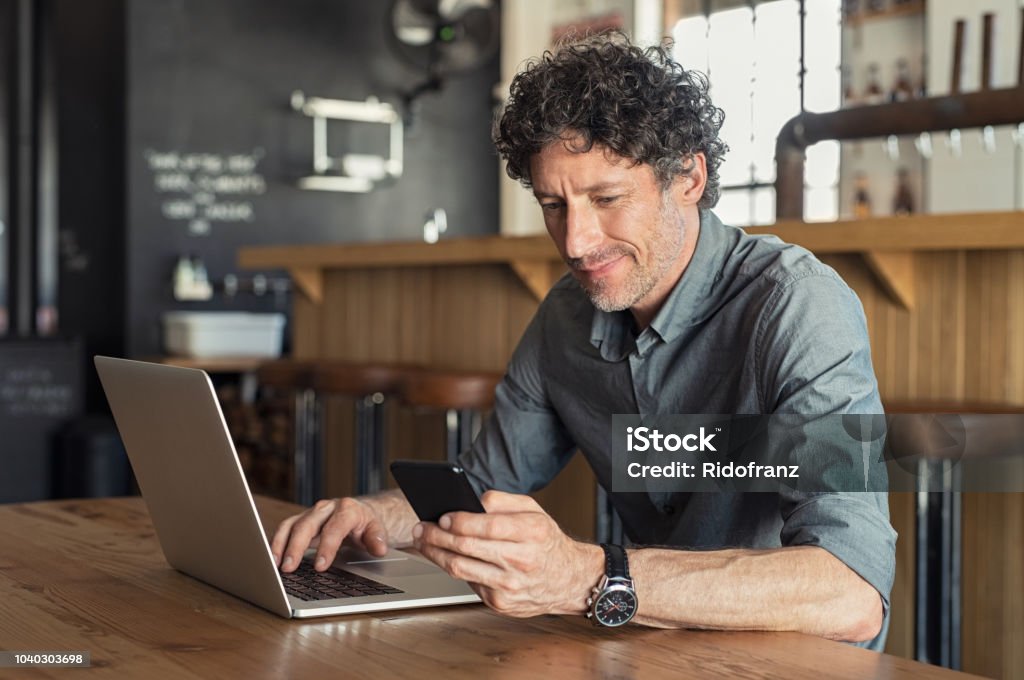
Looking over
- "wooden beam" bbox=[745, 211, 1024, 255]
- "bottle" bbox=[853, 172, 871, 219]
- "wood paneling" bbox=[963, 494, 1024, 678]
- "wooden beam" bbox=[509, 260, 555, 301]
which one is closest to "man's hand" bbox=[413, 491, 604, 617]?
"wooden beam" bbox=[745, 211, 1024, 255]

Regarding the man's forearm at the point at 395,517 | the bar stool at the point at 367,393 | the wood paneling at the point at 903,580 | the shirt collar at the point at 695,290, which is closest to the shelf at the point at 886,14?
the bar stool at the point at 367,393

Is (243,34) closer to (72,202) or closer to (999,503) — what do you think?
(72,202)

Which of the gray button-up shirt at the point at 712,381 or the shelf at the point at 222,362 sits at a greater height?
the gray button-up shirt at the point at 712,381

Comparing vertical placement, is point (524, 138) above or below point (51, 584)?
above

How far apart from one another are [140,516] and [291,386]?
2.34m

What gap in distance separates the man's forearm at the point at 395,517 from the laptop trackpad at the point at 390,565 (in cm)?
9

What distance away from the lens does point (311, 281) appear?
4.55m

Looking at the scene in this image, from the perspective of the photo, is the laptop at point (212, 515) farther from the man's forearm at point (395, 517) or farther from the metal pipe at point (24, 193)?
the metal pipe at point (24, 193)

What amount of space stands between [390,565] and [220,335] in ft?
13.5

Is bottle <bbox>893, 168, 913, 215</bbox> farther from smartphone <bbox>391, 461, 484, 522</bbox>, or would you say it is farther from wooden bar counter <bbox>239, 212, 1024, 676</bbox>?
smartphone <bbox>391, 461, 484, 522</bbox>

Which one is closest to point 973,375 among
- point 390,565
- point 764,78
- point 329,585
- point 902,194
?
point 390,565

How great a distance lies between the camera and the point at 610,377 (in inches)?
64.9

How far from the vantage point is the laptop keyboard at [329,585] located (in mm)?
1201

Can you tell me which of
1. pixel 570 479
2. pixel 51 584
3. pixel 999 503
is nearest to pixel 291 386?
pixel 570 479
